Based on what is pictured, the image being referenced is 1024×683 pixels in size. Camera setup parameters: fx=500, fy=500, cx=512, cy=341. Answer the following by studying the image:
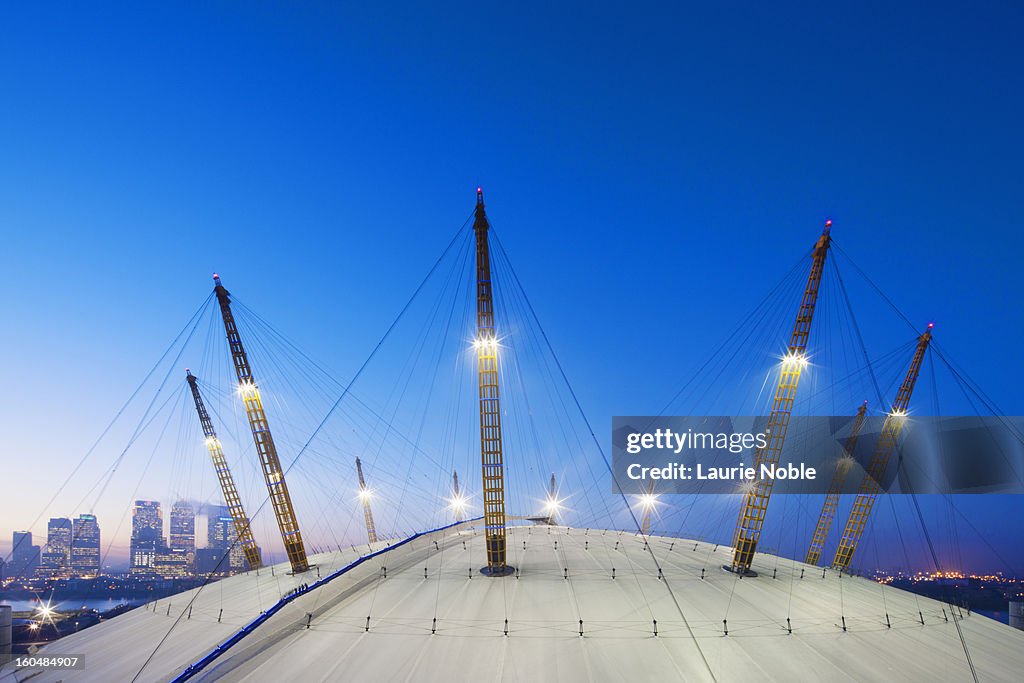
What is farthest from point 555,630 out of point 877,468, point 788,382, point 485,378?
point 877,468

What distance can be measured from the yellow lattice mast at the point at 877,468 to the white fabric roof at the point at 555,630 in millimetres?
31036

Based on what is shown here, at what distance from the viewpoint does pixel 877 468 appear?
69.1 meters

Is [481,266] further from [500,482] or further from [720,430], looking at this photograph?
[720,430]

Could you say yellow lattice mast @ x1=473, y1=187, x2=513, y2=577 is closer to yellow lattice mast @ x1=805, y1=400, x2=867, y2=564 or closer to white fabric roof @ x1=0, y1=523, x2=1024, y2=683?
white fabric roof @ x1=0, y1=523, x2=1024, y2=683

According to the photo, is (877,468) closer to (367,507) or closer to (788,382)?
(788,382)

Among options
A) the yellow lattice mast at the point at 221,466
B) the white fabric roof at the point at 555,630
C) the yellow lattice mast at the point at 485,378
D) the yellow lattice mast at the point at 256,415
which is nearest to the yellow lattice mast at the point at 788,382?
the white fabric roof at the point at 555,630

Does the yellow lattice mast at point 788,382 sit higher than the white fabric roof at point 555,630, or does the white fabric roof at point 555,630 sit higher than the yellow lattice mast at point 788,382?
the yellow lattice mast at point 788,382

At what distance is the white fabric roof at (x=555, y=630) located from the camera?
965 inches

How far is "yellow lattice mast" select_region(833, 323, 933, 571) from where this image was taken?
67250mm

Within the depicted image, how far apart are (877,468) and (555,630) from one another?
63.7 meters

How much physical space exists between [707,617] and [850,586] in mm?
18295

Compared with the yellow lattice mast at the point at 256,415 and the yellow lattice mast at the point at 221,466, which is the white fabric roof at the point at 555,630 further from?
the yellow lattice mast at the point at 221,466

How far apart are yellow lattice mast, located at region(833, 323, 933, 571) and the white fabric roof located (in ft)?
102

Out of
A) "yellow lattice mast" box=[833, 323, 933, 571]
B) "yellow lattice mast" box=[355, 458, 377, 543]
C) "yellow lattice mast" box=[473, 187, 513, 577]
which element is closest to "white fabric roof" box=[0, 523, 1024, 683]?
"yellow lattice mast" box=[473, 187, 513, 577]
